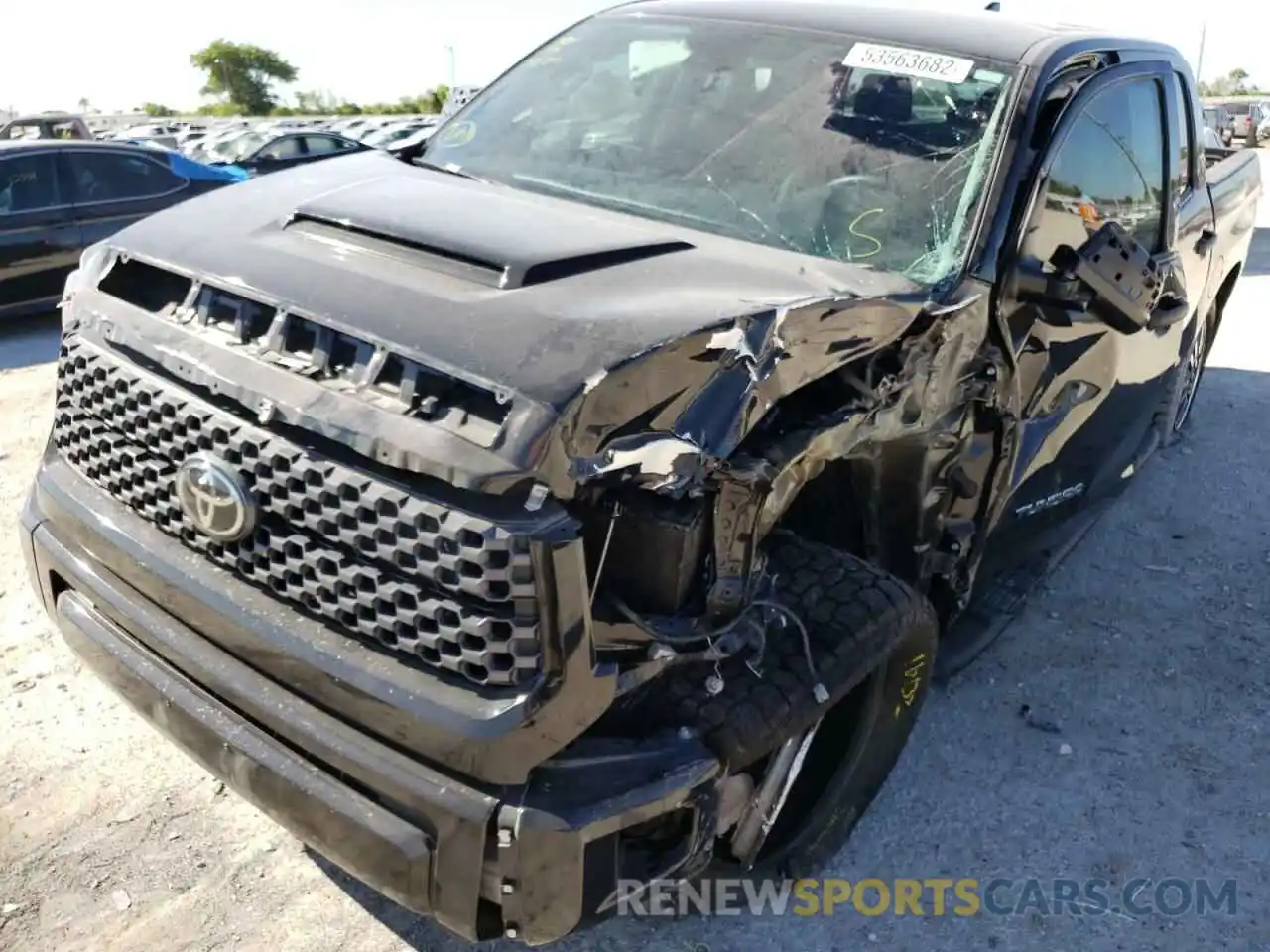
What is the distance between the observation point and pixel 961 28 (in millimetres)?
3318

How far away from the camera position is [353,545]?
1.96m

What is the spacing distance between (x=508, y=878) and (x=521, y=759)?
205 mm

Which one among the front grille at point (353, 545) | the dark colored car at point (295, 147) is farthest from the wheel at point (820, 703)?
the dark colored car at point (295, 147)

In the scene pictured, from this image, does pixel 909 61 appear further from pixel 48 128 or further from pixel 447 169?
pixel 48 128

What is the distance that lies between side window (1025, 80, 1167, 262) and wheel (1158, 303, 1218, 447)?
1076 millimetres

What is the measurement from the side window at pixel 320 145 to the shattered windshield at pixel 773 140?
39.9ft

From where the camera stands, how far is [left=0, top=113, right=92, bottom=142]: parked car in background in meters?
15.1

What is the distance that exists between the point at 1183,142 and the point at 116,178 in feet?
25.6

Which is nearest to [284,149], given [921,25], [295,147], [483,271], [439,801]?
[295,147]

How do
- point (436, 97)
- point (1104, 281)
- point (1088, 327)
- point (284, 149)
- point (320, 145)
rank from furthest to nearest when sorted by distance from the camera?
point (436, 97) → point (320, 145) → point (284, 149) → point (1088, 327) → point (1104, 281)

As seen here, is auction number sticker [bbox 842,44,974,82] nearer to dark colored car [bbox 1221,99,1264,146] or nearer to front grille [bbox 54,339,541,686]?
front grille [bbox 54,339,541,686]

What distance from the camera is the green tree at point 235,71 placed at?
79062 mm

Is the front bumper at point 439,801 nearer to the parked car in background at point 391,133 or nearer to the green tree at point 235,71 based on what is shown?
the parked car in background at point 391,133

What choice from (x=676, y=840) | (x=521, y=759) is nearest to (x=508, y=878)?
(x=521, y=759)
